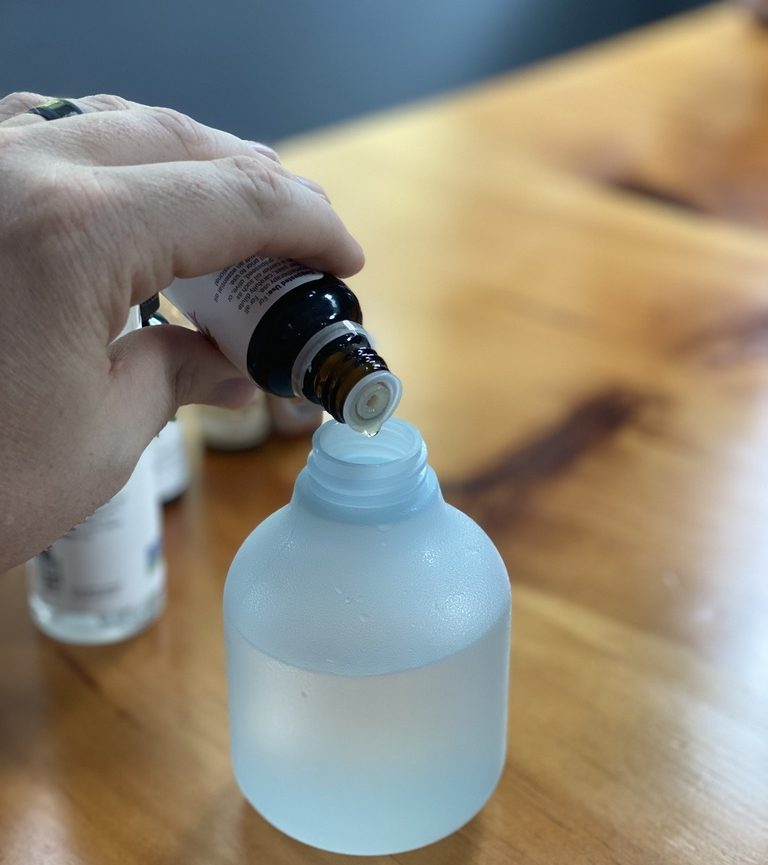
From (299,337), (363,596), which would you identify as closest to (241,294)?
(299,337)

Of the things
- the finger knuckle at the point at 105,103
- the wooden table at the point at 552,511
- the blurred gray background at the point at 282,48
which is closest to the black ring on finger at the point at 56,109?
the finger knuckle at the point at 105,103

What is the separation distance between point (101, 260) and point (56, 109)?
13 cm

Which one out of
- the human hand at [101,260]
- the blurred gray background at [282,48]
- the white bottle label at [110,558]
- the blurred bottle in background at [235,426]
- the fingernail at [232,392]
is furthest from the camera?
the blurred gray background at [282,48]

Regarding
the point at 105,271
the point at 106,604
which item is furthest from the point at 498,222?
the point at 105,271

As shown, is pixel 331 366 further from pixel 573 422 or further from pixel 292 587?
pixel 573 422

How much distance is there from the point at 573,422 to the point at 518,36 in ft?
7.97

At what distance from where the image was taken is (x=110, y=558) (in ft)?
2.30

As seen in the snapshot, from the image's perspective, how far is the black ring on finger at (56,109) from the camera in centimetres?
56

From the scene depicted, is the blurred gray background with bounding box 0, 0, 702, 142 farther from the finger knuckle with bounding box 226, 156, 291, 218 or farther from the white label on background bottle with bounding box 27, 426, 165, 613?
the finger knuckle with bounding box 226, 156, 291, 218

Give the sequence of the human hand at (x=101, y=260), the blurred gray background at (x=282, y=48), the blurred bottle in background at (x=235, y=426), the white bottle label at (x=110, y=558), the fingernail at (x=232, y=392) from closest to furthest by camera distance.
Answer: the human hand at (x=101, y=260)
the fingernail at (x=232, y=392)
the white bottle label at (x=110, y=558)
the blurred bottle in background at (x=235, y=426)
the blurred gray background at (x=282, y=48)

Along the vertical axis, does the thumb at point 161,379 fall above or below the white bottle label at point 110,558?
above

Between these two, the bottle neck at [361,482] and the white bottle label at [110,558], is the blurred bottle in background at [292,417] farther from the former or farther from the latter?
the bottle neck at [361,482]

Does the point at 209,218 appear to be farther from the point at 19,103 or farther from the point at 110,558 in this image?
the point at 110,558

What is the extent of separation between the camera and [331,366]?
1.67 feet
